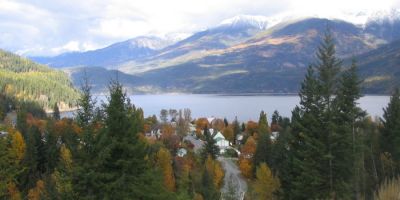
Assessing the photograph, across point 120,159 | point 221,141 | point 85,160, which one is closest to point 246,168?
point 221,141

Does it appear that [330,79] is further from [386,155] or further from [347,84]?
[386,155]

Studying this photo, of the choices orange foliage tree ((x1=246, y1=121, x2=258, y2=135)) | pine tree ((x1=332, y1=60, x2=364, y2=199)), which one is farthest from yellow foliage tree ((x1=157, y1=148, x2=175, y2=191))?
orange foliage tree ((x1=246, y1=121, x2=258, y2=135))

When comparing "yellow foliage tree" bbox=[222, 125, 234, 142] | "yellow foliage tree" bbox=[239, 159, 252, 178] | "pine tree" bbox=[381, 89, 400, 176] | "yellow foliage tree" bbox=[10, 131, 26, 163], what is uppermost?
"pine tree" bbox=[381, 89, 400, 176]

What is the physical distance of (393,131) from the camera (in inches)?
1672

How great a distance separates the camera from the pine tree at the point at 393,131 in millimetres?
41381

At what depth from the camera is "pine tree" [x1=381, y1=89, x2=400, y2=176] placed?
41381 millimetres

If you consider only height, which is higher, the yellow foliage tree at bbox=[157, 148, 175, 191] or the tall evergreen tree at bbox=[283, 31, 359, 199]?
the tall evergreen tree at bbox=[283, 31, 359, 199]

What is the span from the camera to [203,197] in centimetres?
4847

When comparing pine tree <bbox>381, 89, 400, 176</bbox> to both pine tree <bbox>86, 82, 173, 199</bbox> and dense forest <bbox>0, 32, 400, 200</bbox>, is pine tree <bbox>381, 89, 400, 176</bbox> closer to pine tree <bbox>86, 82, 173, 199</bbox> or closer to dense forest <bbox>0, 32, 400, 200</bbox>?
dense forest <bbox>0, 32, 400, 200</bbox>

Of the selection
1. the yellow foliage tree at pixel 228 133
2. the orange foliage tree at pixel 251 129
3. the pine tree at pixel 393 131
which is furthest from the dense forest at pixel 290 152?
the yellow foliage tree at pixel 228 133

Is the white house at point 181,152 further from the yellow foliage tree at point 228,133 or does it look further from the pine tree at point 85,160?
the pine tree at point 85,160

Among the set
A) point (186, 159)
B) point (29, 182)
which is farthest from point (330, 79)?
point (186, 159)

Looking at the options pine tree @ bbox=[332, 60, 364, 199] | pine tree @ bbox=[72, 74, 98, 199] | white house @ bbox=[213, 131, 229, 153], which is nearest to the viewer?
pine tree @ bbox=[72, 74, 98, 199]

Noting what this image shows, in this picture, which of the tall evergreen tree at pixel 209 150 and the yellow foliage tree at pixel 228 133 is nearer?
the tall evergreen tree at pixel 209 150
